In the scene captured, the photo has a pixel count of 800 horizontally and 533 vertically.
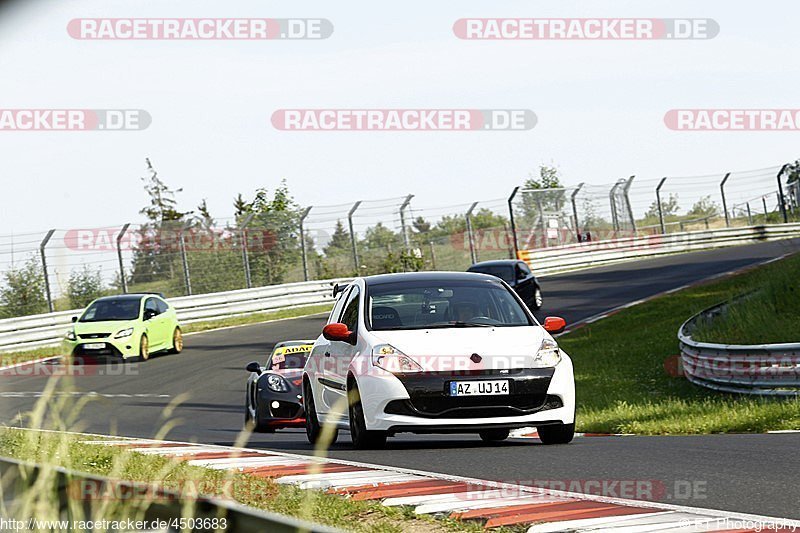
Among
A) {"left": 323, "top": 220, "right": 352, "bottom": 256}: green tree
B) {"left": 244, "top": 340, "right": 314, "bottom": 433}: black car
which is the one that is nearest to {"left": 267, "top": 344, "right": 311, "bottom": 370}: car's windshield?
{"left": 244, "top": 340, "right": 314, "bottom": 433}: black car

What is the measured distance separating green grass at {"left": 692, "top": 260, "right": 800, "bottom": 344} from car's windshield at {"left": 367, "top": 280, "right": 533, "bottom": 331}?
620 centimetres

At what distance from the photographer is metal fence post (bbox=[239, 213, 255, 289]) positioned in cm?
3644

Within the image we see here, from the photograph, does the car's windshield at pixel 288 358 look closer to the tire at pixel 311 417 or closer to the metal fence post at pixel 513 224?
the tire at pixel 311 417

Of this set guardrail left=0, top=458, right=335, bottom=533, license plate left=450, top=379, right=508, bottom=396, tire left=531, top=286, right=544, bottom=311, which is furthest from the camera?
tire left=531, top=286, right=544, bottom=311

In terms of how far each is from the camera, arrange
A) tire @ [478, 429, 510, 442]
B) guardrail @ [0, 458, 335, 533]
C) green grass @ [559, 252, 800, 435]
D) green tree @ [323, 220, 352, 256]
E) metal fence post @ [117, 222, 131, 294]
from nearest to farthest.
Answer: guardrail @ [0, 458, 335, 533] < tire @ [478, 429, 510, 442] < green grass @ [559, 252, 800, 435] < metal fence post @ [117, 222, 131, 294] < green tree @ [323, 220, 352, 256]

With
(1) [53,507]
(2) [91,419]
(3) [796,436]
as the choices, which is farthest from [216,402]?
(1) [53,507]

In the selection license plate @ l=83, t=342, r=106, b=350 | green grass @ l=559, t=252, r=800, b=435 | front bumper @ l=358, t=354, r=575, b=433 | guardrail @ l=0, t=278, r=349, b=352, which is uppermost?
guardrail @ l=0, t=278, r=349, b=352

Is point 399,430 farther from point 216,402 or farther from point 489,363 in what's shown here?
point 216,402

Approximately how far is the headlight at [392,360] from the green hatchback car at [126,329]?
16812 millimetres

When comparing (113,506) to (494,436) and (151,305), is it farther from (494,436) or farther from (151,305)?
(151,305)

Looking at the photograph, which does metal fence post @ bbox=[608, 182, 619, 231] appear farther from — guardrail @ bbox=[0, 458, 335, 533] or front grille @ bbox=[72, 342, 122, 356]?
guardrail @ bbox=[0, 458, 335, 533]

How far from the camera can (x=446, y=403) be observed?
33.2ft

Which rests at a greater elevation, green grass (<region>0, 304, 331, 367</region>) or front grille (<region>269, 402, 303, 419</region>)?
green grass (<region>0, 304, 331, 367</region>)

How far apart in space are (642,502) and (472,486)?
1.13m
